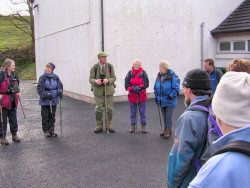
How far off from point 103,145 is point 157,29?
8.31 meters

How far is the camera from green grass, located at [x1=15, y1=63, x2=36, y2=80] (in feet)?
98.3

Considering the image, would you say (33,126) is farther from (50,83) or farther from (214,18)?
(214,18)

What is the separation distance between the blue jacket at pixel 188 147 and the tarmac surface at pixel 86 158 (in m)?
2.08

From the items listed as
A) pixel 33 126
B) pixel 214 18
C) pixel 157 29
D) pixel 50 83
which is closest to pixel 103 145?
pixel 50 83

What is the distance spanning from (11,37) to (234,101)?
49635 mm

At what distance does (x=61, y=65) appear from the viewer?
15773 millimetres

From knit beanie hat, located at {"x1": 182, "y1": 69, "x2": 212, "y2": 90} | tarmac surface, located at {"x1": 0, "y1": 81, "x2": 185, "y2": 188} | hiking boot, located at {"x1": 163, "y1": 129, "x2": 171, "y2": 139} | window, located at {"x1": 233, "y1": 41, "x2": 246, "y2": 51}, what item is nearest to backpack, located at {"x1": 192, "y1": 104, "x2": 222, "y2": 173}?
knit beanie hat, located at {"x1": 182, "y1": 69, "x2": 212, "y2": 90}

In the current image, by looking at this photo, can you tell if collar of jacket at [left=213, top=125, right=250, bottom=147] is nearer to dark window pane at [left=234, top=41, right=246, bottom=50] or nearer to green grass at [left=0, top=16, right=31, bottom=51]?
dark window pane at [left=234, top=41, right=246, bottom=50]

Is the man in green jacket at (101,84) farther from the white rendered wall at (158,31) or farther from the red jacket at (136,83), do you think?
the white rendered wall at (158,31)

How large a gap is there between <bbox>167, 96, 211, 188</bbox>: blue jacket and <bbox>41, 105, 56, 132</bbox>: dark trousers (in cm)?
551

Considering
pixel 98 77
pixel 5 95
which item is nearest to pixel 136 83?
pixel 98 77

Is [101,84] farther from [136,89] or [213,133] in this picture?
[213,133]

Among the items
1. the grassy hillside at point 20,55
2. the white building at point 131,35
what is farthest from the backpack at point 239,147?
the grassy hillside at point 20,55

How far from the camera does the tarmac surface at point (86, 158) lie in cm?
468
